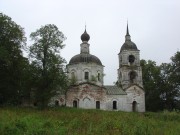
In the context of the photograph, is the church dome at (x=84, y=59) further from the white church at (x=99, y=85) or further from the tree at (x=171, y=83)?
the tree at (x=171, y=83)

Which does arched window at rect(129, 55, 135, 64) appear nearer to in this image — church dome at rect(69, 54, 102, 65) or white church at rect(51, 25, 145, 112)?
white church at rect(51, 25, 145, 112)

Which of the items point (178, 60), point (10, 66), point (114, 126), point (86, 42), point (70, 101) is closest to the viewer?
point (114, 126)

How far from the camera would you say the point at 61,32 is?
38844mm

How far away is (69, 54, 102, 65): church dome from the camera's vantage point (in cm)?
4641

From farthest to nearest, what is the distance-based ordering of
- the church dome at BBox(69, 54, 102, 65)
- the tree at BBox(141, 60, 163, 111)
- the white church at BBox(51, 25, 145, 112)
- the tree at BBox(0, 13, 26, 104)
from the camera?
the tree at BBox(141, 60, 163, 111)
the church dome at BBox(69, 54, 102, 65)
the white church at BBox(51, 25, 145, 112)
the tree at BBox(0, 13, 26, 104)

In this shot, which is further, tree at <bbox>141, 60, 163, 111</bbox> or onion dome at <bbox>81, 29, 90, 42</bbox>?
tree at <bbox>141, 60, 163, 111</bbox>

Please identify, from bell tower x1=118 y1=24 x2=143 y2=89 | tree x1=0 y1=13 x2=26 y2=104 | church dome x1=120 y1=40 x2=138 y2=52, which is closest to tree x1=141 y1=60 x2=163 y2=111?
bell tower x1=118 y1=24 x2=143 y2=89

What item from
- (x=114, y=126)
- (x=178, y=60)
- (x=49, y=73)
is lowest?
(x=114, y=126)

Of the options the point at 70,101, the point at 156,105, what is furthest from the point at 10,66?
the point at 156,105

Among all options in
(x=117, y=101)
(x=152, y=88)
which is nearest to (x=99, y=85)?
(x=117, y=101)

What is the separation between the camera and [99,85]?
4612cm

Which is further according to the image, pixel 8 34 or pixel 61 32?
pixel 61 32

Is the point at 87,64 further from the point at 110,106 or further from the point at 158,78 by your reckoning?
the point at 158,78

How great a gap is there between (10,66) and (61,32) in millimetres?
7357
